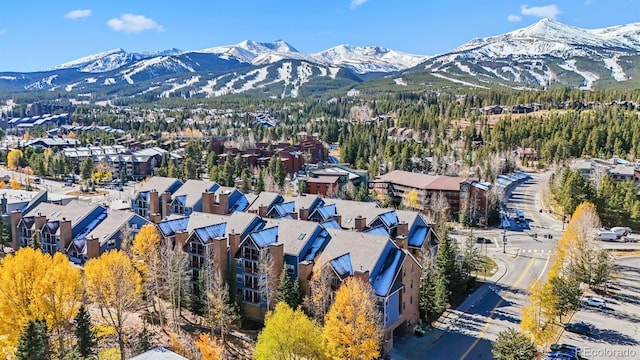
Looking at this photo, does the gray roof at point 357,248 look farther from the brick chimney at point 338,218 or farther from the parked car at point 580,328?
the parked car at point 580,328

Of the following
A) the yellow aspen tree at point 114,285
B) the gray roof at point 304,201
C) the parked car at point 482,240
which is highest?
the gray roof at point 304,201

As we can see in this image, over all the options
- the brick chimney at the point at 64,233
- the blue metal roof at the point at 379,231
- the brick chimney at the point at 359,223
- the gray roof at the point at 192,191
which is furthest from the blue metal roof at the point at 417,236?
the brick chimney at the point at 64,233

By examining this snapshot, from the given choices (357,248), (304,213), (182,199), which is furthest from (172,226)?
(357,248)

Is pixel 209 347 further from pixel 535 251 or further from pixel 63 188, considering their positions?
pixel 63 188

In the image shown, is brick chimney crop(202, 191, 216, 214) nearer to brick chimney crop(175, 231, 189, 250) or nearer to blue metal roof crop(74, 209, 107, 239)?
blue metal roof crop(74, 209, 107, 239)

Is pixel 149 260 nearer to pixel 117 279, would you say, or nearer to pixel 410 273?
pixel 117 279

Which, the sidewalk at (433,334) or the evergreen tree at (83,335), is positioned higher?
the evergreen tree at (83,335)

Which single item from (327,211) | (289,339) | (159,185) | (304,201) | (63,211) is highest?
(159,185)
